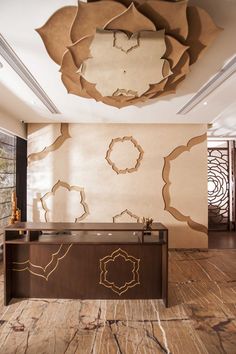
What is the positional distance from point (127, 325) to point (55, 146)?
12.1ft

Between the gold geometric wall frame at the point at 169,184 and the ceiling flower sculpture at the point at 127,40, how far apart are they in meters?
2.78

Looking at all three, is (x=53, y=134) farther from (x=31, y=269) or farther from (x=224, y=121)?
(x=224, y=121)

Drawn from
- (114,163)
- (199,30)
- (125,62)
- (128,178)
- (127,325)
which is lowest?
(127,325)

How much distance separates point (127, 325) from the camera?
105 inches

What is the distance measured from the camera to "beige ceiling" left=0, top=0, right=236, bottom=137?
181 cm

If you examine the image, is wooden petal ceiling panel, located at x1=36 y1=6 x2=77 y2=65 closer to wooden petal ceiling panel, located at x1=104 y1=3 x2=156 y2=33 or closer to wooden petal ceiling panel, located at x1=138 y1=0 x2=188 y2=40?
wooden petal ceiling panel, located at x1=104 y1=3 x2=156 y2=33

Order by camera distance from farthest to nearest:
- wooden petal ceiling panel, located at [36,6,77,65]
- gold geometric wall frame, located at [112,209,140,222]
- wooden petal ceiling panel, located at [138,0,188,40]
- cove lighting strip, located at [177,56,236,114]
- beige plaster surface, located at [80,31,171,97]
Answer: gold geometric wall frame, located at [112,209,140,222], cove lighting strip, located at [177,56,236,114], beige plaster surface, located at [80,31,171,97], wooden petal ceiling panel, located at [36,6,77,65], wooden petal ceiling panel, located at [138,0,188,40]

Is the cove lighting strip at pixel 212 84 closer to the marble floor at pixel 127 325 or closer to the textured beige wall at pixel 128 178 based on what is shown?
the textured beige wall at pixel 128 178

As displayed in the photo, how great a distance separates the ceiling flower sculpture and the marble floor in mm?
2383

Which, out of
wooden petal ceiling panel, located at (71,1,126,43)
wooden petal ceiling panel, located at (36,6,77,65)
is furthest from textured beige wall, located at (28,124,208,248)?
wooden petal ceiling panel, located at (71,1,126,43)

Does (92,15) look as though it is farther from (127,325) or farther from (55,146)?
(55,146)

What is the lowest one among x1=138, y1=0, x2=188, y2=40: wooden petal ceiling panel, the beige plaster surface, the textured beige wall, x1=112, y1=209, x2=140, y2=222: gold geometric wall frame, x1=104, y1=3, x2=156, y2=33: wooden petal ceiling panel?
x1=112, y1=209, x2=140, y2=222: gold geometric wall frame

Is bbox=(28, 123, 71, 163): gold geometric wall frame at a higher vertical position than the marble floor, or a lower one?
higher

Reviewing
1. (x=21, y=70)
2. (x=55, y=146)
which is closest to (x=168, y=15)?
(x=21, y=70)
